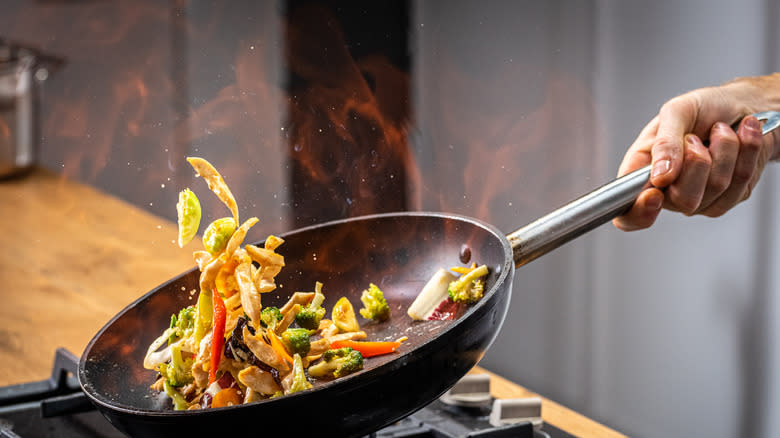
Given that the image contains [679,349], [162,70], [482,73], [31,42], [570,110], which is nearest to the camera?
[679,349]

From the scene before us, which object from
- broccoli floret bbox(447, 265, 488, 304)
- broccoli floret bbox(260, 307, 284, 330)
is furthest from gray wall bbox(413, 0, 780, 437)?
broccoli floret bbox(260, 307, 284, 330)

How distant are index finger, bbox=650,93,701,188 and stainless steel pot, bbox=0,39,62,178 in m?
2.16

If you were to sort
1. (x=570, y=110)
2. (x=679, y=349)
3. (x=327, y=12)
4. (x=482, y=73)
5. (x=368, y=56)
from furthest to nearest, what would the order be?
1. (x=327, y=12)
2. (x=368, y=56)
3. (x=482, y=73)
4. (x=570, y=110)
5. (x=679, y=349)

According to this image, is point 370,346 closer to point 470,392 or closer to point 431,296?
point 431,296

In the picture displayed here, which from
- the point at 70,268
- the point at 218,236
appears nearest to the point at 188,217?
the point at 218,236

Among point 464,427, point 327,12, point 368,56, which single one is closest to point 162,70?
point 327,12

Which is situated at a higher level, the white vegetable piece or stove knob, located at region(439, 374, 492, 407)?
the white vegetable piece

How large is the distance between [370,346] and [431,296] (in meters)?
0.13

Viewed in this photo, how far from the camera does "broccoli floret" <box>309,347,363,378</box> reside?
0.85 meters

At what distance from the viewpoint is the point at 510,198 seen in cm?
224

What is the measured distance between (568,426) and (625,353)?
942 millimetres

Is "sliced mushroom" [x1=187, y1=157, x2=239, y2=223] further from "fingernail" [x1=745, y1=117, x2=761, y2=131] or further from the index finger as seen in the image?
"fingernail" [x1=745, y1=117, x2=761, y2=131]

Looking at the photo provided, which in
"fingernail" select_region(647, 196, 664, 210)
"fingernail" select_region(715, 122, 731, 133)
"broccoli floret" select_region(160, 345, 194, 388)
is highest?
"fingernail" select_region(715, 122, 731, 133)

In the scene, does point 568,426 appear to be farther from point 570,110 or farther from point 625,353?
point 570,110
